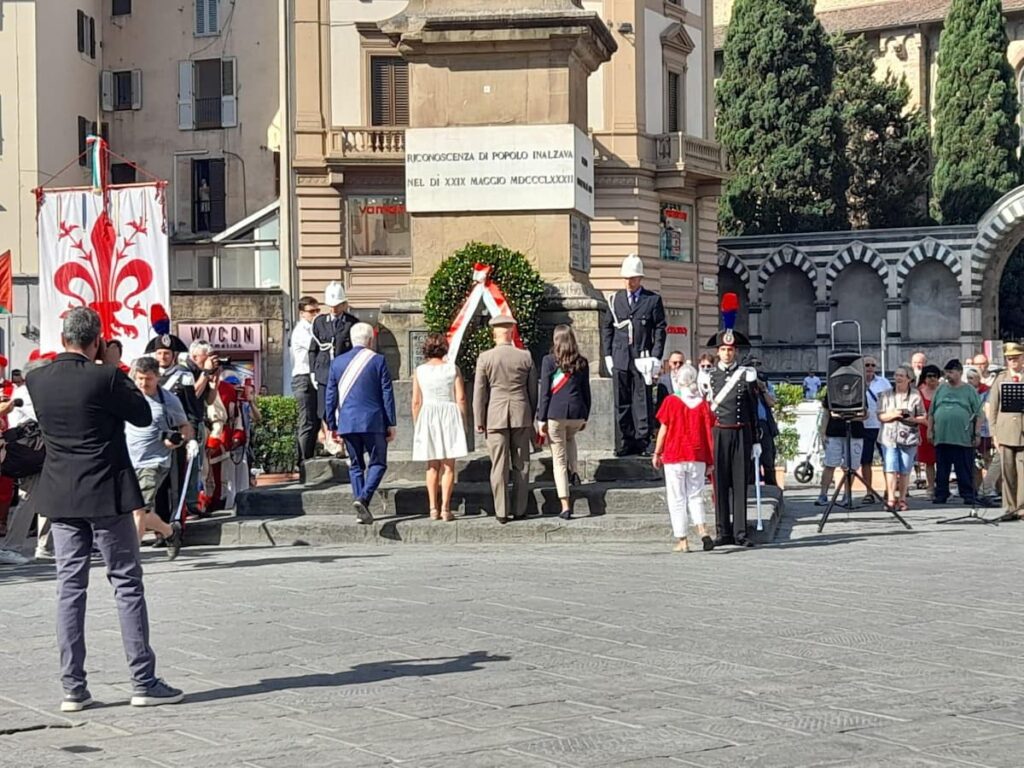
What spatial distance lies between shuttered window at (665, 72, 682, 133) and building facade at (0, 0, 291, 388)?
10.4 metres

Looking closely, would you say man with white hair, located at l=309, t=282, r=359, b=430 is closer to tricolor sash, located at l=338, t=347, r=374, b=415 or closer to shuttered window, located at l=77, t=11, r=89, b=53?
tricolor sash, located at l=338, t=347, r=374, b=415

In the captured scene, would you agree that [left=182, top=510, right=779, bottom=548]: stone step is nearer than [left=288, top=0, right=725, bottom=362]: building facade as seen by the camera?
Yes

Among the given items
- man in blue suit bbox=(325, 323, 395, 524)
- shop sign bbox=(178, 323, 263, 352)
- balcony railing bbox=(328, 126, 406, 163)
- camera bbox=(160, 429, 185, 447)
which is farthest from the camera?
shop sign bbox=(178, 323, 263, 352)

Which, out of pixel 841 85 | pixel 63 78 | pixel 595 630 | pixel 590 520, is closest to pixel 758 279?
pixel 841 85

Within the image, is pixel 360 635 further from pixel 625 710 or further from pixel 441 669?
pixel 625 710

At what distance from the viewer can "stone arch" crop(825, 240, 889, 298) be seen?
54500mm

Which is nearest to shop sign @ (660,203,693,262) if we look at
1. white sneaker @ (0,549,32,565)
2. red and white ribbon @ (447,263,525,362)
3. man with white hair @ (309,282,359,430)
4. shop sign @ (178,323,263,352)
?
shop sign @ (178,323,263,352)

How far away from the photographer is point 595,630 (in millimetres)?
10242

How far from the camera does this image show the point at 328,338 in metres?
17.1

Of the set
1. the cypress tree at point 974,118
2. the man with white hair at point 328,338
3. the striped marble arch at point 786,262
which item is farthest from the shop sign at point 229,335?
the man with white hair at point 328,338

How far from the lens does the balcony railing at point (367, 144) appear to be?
44312 millimetres

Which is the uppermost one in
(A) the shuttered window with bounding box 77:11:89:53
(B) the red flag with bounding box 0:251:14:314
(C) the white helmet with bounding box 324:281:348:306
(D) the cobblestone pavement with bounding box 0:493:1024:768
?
(A) the shuttered window with bounding box 77:11:89:53

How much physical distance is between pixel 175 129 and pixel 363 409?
1490 inches

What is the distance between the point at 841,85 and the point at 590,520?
51084 mm
